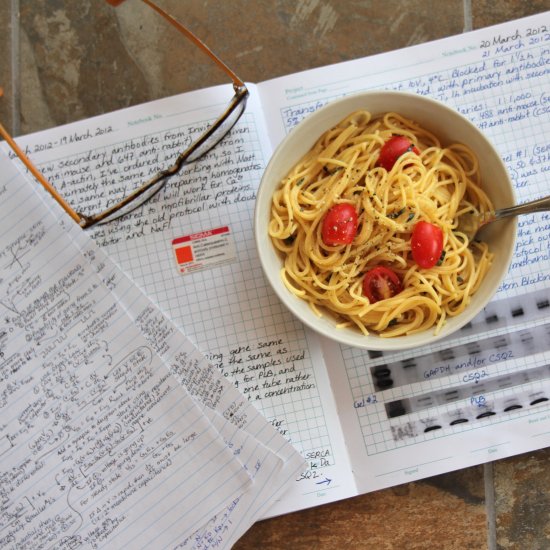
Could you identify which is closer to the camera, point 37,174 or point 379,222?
point 379,222

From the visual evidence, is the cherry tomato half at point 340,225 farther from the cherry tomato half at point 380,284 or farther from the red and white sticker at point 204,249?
the red and white sticker at point 204,249

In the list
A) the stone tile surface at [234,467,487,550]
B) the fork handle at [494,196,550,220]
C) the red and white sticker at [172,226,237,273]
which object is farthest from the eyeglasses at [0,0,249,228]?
the stone tile surface at [234,467,487,550]

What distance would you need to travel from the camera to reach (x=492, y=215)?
3.14 feet

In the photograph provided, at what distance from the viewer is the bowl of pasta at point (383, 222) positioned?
0.95 m

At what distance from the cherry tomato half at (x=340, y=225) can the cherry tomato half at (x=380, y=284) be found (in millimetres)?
70

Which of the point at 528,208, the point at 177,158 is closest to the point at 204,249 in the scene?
the point at 177,158

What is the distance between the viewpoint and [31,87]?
115 centimetres

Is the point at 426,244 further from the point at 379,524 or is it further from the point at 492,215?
the point at 379,524

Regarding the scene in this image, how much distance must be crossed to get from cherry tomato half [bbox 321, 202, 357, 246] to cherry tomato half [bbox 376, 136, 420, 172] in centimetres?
10

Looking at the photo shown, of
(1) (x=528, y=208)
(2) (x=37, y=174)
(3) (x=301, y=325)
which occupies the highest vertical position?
(2) (x=37, y=174)

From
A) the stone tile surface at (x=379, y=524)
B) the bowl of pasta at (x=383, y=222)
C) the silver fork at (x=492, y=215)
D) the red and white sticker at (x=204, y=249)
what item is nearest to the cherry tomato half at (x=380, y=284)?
the bowl of pasta at (x=383, y=222)

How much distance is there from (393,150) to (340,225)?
0.52ft

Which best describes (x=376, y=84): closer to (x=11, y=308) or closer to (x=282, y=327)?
(x=282, y=327)

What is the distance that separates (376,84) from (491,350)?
0.52 metres
